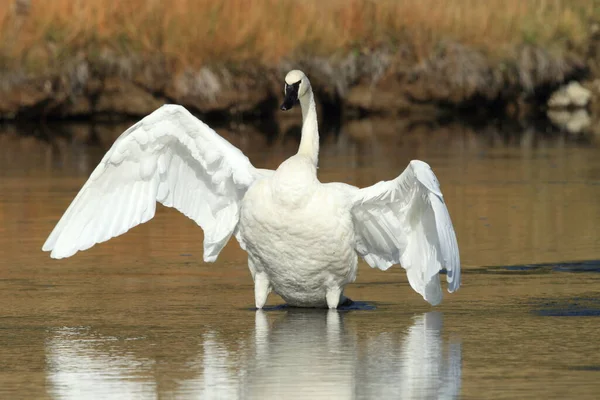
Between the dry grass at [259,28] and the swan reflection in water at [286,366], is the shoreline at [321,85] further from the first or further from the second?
the swan reflection in water at [286,366]

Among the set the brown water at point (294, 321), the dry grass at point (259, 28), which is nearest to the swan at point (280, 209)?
the brown water at point (294, 321)

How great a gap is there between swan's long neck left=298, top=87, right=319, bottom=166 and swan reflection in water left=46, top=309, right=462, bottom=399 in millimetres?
1375

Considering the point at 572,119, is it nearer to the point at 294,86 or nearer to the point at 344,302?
the point at 294,86

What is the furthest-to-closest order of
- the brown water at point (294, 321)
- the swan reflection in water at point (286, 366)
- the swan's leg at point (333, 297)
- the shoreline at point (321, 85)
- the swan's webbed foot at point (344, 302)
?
1. the shoreline at point (321, 85)
2. the swan's webbed foot at point (344, 302)
3. the swan's leg at point (333, 297)
4. the brown water at point (294, 321)
5. the swan reflection in water at point (286, 366)

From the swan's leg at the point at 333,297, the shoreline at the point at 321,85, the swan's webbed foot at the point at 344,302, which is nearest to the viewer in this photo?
the swan's leg at the point at 333,297

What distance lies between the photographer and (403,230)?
35.5ft

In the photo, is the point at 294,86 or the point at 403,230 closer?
the point at 403,230

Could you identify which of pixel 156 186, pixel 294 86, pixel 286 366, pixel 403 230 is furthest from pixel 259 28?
pixel 286 366

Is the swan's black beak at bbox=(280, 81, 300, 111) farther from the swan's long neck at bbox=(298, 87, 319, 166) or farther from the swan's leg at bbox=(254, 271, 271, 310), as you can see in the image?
the swan's leg at bbox=(254, 271, 271, 310)

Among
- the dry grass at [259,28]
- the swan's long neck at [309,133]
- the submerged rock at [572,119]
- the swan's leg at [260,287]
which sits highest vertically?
the dry grass at [259,28]

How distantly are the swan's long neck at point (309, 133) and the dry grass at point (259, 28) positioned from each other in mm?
19154

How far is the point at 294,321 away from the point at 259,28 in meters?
21.9

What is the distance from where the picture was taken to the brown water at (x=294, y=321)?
8.17 metres

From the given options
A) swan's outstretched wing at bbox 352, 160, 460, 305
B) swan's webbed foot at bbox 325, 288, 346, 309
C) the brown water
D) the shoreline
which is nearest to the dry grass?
the shoreline
